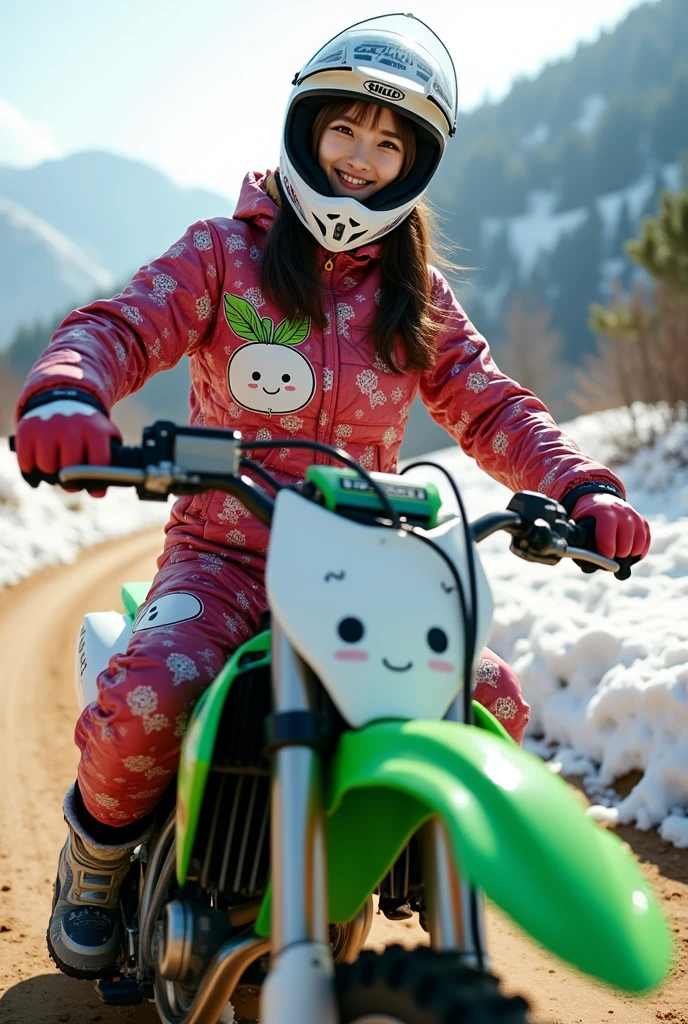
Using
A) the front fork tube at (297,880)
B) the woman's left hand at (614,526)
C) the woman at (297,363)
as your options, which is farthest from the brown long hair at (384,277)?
the front fork tube at (297,880)

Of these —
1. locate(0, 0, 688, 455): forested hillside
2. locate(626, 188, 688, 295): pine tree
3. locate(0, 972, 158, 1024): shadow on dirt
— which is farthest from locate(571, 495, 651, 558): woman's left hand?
locate(0, 0, 688, 455): forested hillside

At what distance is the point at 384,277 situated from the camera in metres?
2.93

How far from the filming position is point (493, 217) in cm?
11806

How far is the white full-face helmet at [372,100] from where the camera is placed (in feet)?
8.74

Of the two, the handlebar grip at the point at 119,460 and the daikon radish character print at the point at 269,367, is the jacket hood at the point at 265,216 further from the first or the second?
the handlebar grip at the point at 119,460

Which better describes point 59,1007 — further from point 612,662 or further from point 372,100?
point 612,662

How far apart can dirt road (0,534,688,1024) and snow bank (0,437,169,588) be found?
4.40 m

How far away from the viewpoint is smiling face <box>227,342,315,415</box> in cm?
265

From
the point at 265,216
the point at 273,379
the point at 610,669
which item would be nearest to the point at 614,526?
the point at 273,379

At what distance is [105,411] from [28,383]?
0.17m

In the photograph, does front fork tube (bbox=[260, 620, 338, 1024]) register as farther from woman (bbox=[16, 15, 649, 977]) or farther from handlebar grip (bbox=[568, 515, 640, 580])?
handlebar grip (bbox=[568, 515, 640, 580])

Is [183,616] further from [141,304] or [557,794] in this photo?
[557,794]

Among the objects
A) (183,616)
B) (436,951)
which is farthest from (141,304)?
(436,951)

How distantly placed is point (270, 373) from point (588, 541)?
95cm
